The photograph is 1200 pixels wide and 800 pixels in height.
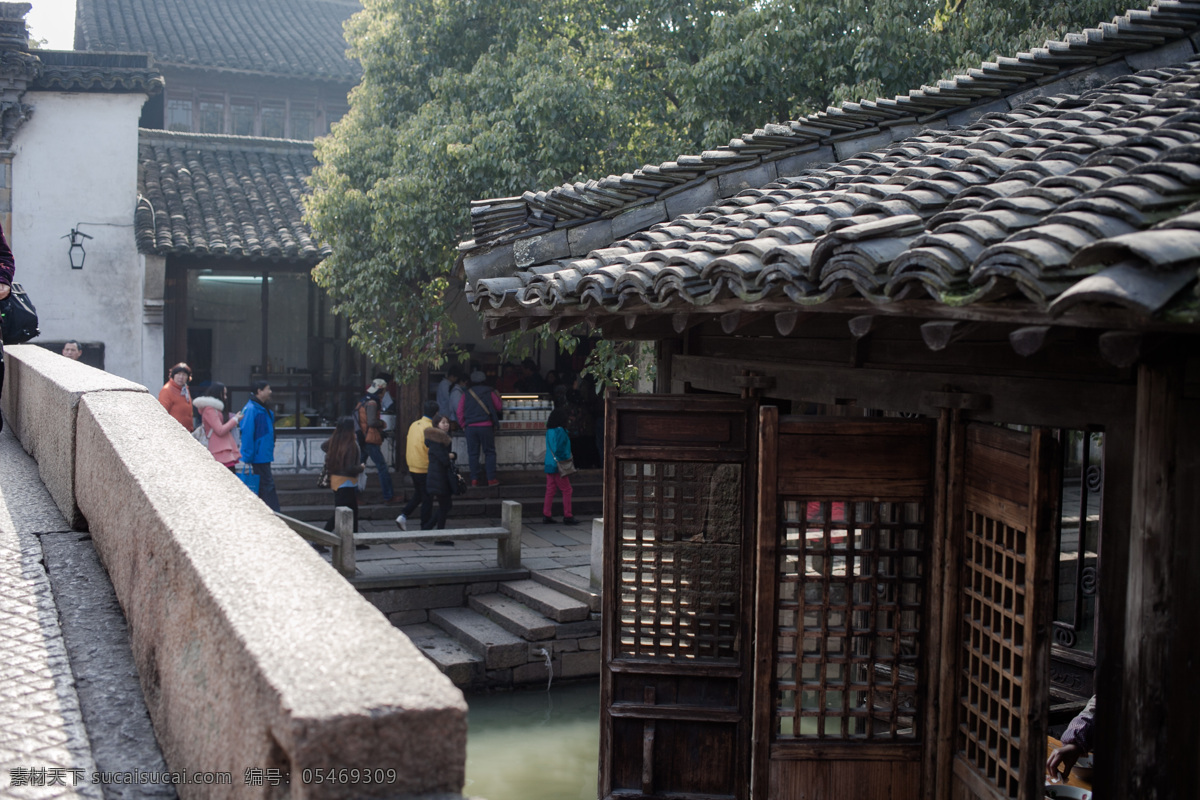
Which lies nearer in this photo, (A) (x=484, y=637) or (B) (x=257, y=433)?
(A) (x=484, y=637)

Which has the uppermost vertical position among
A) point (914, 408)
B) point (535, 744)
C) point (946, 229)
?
point (946, 229)

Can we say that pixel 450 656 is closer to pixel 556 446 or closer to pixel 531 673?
pixel 531 673

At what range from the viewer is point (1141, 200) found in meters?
2.90

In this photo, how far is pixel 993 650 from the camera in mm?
4039

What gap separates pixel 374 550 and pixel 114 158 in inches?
292

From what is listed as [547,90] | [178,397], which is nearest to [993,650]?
[547,90]

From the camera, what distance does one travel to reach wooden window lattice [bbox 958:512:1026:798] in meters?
3.80

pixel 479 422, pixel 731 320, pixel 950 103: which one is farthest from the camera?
pixel 479 422

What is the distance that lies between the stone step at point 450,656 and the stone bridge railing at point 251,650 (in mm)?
6868

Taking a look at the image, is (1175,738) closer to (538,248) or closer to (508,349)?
(538,248)

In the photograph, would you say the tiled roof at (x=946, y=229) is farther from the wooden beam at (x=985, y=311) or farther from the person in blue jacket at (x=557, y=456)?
the person in blue jacket at (x=557, y=456)

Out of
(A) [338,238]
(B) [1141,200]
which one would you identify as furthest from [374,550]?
(B) [1141,200]

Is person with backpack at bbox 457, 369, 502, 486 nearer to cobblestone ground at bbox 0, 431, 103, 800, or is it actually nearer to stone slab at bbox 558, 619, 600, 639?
stone slab at bbox 558, 619, 600, 639

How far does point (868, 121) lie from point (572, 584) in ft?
20.8
